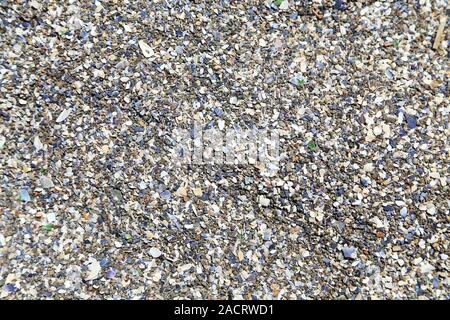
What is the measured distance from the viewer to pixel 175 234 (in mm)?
2260

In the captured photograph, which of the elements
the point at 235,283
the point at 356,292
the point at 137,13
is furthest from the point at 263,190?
the point at 137,13

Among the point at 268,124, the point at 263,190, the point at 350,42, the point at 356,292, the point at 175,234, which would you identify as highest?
the point at 350,42

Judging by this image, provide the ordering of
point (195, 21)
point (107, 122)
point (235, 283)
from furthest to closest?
point (195, 21) < point (107, 122) < point (235, 283)

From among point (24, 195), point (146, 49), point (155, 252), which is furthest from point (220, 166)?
point (24, 195)

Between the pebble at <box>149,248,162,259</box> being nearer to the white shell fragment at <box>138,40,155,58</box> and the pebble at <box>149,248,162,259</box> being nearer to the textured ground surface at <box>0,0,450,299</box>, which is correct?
the textured ground surface at <box>0,0,450,299</box>

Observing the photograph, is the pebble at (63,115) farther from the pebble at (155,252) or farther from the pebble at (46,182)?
the pebble at (155,252)

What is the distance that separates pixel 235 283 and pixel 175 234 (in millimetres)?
309

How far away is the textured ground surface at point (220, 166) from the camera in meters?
2.23

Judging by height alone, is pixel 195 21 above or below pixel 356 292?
above

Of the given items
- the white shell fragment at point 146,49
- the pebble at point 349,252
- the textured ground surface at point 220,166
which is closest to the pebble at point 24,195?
the textured ground surface at point 220,166

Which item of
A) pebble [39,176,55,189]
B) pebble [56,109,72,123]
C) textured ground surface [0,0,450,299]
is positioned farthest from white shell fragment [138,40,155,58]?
pebble [39,176,55,189]

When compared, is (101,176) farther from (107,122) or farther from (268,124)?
(268,124)

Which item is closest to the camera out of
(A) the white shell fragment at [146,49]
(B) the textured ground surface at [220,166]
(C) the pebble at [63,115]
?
(B) the textured ground surface at [220,166]

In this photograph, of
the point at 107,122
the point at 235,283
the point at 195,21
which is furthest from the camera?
the point at 195,21
